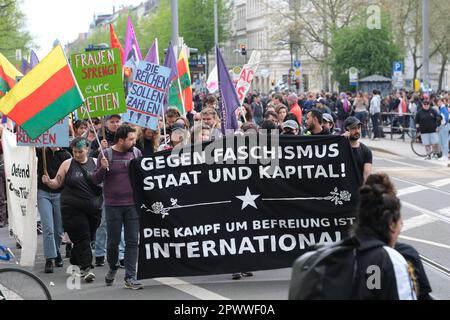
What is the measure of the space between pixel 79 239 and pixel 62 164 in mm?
871

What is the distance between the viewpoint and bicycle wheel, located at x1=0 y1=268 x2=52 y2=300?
7.33m

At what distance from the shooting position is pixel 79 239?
412 inches

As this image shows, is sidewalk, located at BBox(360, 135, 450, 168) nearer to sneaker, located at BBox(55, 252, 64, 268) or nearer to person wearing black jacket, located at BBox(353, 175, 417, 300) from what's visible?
sneaker, located at BBox(55, 252, 64, 268)

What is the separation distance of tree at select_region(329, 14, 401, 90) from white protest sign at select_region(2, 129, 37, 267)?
3948 centimetres

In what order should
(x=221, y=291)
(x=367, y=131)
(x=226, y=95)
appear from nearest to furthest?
(x=221, y=291)
(x=226, y=95)
(x=367, y=131)

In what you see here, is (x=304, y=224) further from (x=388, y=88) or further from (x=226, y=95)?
(x=388, y=88)

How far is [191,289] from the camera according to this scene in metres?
9.74

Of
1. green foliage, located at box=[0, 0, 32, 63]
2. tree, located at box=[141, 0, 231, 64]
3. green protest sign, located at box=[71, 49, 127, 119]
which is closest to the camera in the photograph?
green protest sign, located at box=[71, 49, 127, 119]

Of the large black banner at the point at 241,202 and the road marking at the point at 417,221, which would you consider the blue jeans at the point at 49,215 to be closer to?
the large black banner at the point at 241,202

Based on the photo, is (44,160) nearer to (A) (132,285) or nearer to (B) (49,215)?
(B) (49,215)

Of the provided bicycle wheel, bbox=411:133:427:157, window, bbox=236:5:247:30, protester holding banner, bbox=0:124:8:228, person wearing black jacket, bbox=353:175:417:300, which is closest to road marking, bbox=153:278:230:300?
person wearing black jacket, bbox=353:175:417:300

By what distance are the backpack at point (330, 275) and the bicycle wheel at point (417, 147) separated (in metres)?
23.3

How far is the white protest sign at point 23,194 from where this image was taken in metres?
10.7

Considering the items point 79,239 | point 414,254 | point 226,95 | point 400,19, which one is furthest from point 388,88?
point 414,254
